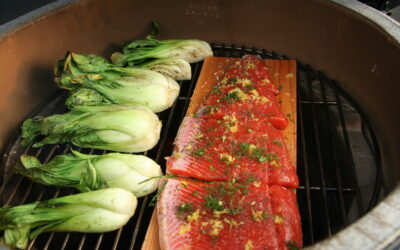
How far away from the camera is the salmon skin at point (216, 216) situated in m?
2.42

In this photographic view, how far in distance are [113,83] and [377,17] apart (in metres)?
2.75

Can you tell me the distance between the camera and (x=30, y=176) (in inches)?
121

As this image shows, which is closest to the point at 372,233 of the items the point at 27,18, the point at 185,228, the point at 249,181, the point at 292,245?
the point at 292,245

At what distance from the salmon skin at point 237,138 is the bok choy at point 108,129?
0.32 metres

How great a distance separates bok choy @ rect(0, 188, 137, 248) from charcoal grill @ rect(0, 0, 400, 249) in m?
0.26

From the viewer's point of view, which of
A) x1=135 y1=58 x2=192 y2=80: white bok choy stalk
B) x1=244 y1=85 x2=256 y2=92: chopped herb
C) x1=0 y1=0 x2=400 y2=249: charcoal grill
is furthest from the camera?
x1=135 y1=58 x2=192 y2=80: white bok choy stalk

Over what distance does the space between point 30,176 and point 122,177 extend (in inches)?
34.5

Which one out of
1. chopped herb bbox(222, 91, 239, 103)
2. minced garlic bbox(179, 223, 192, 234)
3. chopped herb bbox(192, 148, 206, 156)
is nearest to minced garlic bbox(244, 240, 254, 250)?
minced garlic bbox(179, 223, 192, 234)

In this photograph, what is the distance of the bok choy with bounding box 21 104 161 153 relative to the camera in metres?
3.24

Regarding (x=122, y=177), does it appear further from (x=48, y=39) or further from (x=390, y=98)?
(x=390, y=98)

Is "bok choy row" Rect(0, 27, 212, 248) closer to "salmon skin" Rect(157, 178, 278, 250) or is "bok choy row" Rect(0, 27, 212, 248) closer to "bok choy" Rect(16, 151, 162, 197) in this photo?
"bok choy" Rect(16, 151, 162, 197)

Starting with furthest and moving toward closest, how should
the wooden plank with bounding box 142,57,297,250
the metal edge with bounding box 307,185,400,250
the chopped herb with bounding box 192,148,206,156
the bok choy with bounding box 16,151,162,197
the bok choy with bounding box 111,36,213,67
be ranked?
the bok choy with bounding box 111,36,213,67, the wooden plank with bounding box 142,57,297,250, the chopped herb with bounding box 192,148,206,156, the bok choy with bounding box 16,151,162,197, the metal edge with bounding box 307,185,400,250

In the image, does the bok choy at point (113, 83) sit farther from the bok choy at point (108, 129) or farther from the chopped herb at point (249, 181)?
the chopped herb at point (249, 181)

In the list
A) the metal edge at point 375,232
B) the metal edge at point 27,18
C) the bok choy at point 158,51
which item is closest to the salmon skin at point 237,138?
the bok choy at point 158,51
